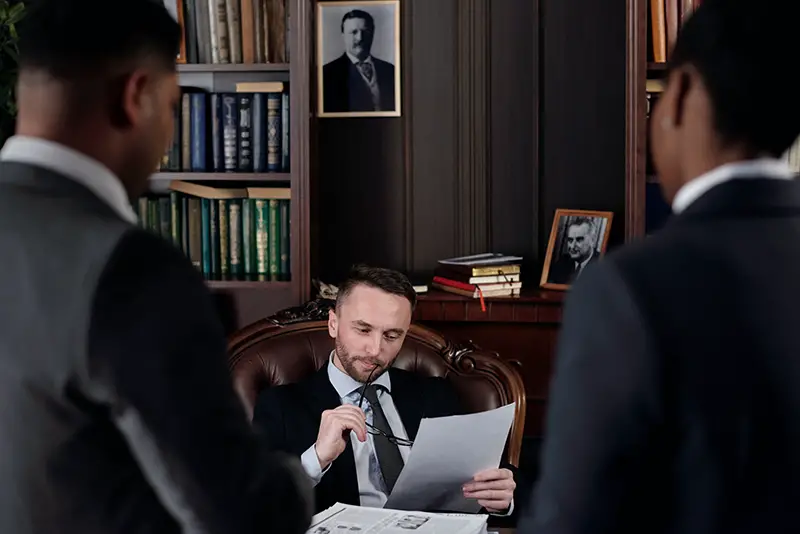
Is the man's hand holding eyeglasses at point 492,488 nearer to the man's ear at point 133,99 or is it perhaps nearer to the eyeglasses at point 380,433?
the eyeglasses at point 380,433

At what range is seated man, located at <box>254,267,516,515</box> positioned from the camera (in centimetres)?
251

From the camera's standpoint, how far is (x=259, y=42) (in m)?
3.34

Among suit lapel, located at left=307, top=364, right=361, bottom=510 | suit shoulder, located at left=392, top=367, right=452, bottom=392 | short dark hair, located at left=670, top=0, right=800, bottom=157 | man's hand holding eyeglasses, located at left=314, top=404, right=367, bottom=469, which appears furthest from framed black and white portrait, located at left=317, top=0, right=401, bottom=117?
short dark hair, located at left=670, top=0, right=800, bottom=157

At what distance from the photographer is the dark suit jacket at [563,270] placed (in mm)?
3367

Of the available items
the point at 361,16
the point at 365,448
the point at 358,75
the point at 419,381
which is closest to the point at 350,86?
the point at 358,75

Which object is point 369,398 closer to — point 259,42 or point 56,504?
point 259,42

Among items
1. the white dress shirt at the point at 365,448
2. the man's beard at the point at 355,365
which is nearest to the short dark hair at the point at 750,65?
the white dress shirt at the point at 365,448

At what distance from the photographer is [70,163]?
1.06 meters

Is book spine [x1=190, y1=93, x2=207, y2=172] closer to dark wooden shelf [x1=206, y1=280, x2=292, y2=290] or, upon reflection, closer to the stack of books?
dark wooden shelf [x1=206, y1=280, x2=292, y2=290]

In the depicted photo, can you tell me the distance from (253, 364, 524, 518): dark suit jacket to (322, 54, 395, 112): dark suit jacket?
1.14 metres

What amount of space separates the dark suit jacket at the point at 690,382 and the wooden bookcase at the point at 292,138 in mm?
2300

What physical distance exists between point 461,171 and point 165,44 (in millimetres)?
2540

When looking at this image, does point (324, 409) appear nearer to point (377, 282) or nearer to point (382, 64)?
point (377, 282)

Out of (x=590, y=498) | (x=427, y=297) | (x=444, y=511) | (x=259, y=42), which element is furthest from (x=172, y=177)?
(x=590, y=498)
